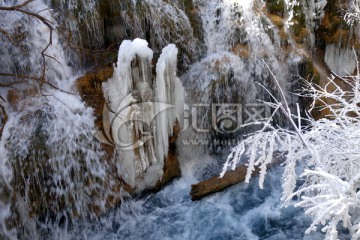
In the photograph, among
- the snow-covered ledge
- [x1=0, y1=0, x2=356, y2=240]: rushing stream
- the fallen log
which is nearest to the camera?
[x1=0, y1=0, x2=356, y2=240]: rushing stream

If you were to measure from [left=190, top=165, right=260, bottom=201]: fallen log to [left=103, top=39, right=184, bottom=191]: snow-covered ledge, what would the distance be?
2.25ft

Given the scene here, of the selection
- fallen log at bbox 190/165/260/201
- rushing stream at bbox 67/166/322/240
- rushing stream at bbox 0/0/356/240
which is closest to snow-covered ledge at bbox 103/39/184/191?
rushing stream at bbox 0/0/356/240

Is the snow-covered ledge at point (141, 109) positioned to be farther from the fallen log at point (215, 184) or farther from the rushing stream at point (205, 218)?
the fallen log at point (215, 184)

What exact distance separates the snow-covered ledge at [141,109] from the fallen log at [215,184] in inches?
27.0

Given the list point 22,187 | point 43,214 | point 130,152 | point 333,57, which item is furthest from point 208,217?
point 333,57

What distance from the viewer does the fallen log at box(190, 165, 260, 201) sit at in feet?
17.2

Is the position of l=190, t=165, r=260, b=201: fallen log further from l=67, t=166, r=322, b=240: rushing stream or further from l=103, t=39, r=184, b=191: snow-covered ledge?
l=103, t=39, r=184, b=191: snow-covered ledge

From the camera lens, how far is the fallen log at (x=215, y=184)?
5.23 meters

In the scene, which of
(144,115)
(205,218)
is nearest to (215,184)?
(205,218)

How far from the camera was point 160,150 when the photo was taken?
519cm

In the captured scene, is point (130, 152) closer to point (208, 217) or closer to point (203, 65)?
point (208, 217)

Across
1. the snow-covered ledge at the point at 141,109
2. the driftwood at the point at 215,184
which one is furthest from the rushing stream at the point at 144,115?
the driftwood at the point at 215,184

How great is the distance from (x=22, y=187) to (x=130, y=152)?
1590 mm

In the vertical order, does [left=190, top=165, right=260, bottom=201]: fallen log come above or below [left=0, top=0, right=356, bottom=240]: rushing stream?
below
